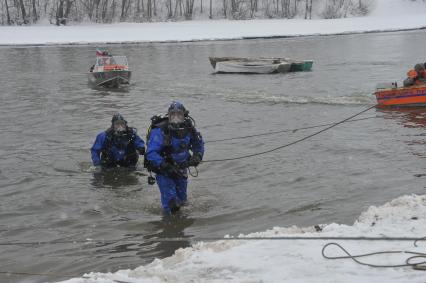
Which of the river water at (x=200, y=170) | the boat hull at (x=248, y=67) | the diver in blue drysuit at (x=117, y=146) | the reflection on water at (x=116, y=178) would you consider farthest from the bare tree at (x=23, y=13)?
the diver in blue drysuit at (x=117, y=146)

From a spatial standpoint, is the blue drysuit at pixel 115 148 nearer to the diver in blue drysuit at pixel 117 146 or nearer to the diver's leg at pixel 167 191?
the diver in blue drysuit at pixel 117 146

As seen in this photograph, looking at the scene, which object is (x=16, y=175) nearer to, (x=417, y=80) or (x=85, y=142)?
(x=85, y=142)

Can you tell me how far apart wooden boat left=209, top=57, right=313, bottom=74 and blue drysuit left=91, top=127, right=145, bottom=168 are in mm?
19267

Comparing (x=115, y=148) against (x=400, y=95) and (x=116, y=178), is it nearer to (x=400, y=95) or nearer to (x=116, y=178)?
(x=116, y=178)

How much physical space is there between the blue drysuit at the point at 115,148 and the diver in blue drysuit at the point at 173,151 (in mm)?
2298

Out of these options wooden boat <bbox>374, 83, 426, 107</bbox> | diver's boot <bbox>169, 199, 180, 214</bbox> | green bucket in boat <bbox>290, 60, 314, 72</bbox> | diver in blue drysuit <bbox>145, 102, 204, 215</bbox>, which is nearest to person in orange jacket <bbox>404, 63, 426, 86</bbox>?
wooden boat <bbox>374, 83, 426, 107</bbox>

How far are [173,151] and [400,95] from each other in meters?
11.4

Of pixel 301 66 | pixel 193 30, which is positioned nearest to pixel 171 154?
pixel 301 66

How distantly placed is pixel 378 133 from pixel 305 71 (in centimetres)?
1554

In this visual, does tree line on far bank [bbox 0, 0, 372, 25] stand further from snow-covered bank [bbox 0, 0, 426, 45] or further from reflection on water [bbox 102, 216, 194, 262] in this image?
reflection on water [bbox 102, 216, 194, 262]

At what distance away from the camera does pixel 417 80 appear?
54.3 ft

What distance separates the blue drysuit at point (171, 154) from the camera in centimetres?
725

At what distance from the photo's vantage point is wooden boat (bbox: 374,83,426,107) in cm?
1648

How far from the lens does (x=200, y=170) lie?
36.8ft
